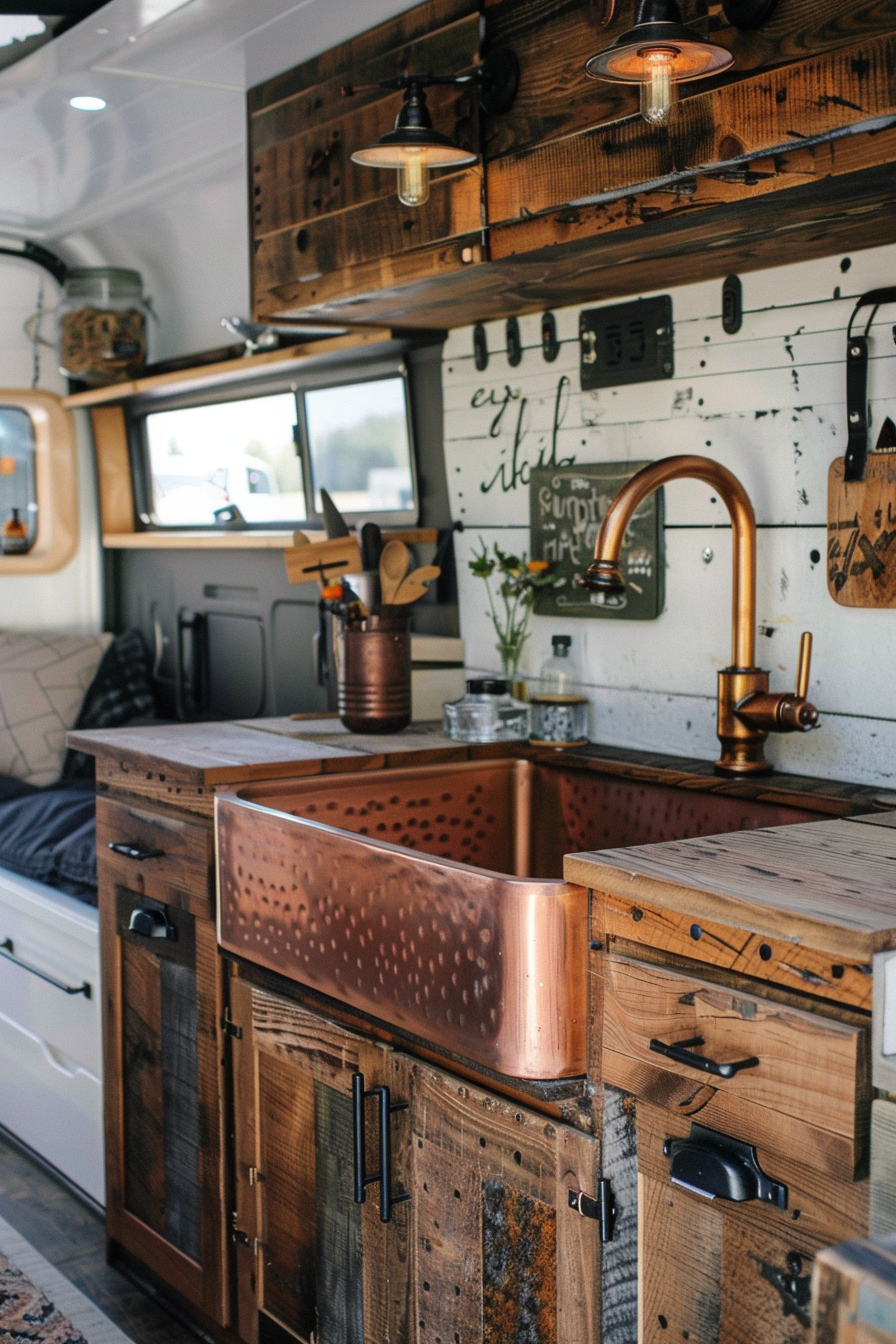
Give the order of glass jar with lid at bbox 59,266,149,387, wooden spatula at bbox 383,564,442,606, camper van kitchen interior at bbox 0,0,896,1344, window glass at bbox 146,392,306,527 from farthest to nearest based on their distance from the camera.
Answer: glass jar with lid at bbox 59,266,149,387 < window glass at bbox 146,392,306,527 < wooden spatula at bbox 383,564,442,606 < camper van kitchen interior at bbox 0,0,896,1344

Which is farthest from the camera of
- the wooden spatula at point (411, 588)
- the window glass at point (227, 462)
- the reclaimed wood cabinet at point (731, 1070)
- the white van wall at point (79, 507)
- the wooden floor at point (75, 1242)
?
the white van wall at point (79, 507)

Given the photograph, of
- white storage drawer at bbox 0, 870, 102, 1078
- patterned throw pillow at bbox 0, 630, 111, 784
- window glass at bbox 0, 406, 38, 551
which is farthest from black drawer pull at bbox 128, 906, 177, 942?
window glass at bbox 0, 406, 38, 551

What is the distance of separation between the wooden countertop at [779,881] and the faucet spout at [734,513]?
18.9 inches

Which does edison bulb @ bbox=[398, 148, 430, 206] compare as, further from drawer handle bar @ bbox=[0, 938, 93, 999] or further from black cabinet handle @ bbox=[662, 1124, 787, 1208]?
drawer handle bar @ bbox=[0, 938, 93, 999]

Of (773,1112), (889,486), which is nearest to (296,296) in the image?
(889,486)

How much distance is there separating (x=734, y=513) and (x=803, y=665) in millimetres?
259

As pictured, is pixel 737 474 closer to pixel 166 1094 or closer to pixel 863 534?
pixel 863 534

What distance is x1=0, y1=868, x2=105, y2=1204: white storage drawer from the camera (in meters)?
2.88

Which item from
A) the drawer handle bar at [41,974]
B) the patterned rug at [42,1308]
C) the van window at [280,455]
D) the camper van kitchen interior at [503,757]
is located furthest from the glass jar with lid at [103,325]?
the patterned rug at [42,1308]

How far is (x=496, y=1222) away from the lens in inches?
63.9

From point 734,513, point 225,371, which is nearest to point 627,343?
point 734,513

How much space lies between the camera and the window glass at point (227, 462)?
3.79 metres

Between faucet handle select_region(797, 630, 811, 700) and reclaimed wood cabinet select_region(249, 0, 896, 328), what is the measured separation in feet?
1.84

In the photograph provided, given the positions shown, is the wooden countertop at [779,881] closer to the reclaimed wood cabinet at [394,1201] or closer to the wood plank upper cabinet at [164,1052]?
the reclaimed wood cabinet at [394,1201]
